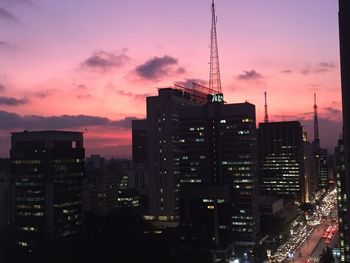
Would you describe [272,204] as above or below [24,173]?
below

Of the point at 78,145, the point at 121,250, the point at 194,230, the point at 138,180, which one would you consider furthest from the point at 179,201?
the point at 138,180

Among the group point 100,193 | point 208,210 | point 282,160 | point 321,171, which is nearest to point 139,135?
point 282,160

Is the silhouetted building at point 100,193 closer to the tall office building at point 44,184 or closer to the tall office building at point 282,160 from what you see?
the tall office building at point 44,184

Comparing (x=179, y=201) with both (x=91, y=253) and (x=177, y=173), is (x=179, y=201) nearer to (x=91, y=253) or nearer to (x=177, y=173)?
(x=177, y=173)

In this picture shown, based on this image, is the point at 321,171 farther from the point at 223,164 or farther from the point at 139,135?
the point at 223,164

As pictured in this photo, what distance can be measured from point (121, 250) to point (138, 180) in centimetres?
8720

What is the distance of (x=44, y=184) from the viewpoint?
6316cm

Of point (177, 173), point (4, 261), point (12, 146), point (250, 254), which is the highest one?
point (12, 146)

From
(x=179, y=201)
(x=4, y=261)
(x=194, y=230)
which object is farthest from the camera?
(x=179, y=201)

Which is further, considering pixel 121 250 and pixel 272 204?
pixel 272 204

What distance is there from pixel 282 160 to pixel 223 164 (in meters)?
57.9

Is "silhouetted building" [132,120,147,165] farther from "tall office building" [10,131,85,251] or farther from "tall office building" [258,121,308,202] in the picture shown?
"tall office building" [10,131,85,251]

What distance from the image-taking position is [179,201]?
237ft

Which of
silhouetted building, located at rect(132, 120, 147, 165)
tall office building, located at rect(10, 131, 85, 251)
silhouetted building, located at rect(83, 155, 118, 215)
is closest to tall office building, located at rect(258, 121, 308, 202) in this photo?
silhouetted building, located at rect(132, 120, 147, 165)
